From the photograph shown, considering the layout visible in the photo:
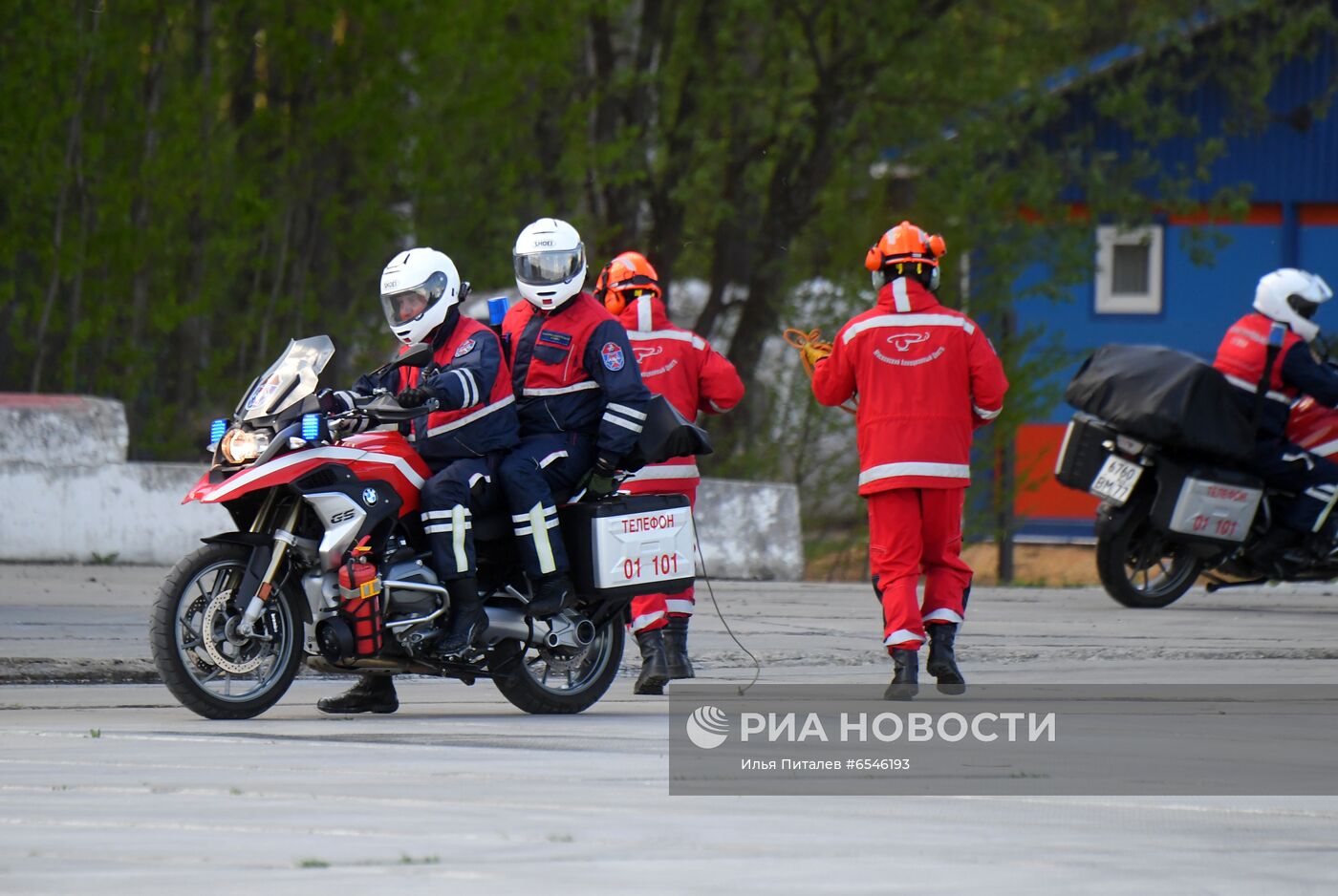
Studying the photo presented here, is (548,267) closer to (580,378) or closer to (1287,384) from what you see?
(580,378)

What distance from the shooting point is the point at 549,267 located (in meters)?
8.62

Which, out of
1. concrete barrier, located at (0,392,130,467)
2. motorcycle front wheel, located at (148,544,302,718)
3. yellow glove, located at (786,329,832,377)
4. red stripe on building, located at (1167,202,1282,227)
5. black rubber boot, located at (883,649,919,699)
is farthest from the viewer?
red stripe on building, located at (1167,202,1282,227)

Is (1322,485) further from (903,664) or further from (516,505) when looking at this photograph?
(516,505)

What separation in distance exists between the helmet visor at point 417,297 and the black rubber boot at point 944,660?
2.42 m

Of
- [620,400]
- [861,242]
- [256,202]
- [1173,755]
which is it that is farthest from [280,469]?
[861,242]

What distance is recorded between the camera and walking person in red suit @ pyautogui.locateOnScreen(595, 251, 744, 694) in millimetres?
9469

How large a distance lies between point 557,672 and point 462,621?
0.62m

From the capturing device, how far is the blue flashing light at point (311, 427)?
7922mm

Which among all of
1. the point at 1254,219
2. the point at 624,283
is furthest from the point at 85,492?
the point at 1254,219

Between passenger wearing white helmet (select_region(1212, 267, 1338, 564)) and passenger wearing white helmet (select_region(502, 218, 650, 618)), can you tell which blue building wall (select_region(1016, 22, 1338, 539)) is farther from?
passenger wearing white helmet (select_region(502, 218, 650, 618))

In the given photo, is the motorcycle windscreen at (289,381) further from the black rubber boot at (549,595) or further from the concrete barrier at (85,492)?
the concrete barrier at (85,492)

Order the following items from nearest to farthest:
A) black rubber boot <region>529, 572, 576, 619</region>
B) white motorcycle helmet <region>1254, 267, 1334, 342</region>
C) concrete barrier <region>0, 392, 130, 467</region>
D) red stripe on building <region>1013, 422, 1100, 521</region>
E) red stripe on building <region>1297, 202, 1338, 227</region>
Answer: black rubber boot <region>529, 572, 576, 619</region> < white motorcycle helmet <region>1254, 267, 1334, 342</region> < concrete barrier <region>0, 392, 130, 467</region> < red stripe on building <region>1013, 422, 1100, 521</region> < red stripe on building <region>1297, 202, 1338, 227</region>

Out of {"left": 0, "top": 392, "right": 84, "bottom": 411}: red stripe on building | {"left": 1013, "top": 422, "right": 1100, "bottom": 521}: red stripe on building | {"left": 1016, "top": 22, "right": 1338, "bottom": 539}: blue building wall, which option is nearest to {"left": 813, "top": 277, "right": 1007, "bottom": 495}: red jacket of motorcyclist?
{"left": 0, "top": 392, "right": 84, "bottom": 411}: red stripe on building

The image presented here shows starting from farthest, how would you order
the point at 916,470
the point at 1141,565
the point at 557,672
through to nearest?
the point at 1141,565 → the point at 916,470 → the point at 557,672
